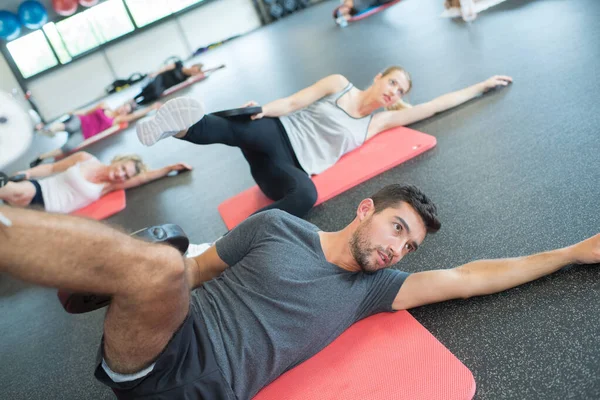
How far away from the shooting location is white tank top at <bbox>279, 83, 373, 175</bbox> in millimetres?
2752

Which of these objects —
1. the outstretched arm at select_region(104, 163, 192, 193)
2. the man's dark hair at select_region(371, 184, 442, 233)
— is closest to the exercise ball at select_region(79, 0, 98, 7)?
the outstretched arm at select_region(104, 163, 192, 193)

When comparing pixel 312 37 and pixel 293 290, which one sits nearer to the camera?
pixel 293 290

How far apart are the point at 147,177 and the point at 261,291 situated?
9.44 ft

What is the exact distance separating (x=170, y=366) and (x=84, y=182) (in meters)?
2.85

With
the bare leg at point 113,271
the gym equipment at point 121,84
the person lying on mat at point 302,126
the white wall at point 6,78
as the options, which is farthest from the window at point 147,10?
the bare leg at point 113,271

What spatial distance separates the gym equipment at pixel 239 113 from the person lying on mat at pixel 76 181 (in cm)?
161

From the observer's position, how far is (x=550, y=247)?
1.69m

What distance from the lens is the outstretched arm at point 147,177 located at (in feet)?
13.1

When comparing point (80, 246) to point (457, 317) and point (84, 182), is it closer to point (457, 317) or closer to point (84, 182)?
point (457, 317)

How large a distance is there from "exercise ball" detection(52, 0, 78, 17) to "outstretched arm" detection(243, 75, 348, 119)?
9335 millimetres

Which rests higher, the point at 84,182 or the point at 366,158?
the point at 84,182

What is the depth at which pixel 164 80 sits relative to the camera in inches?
305

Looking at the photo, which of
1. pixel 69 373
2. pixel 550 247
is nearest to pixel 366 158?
pixel 550 247

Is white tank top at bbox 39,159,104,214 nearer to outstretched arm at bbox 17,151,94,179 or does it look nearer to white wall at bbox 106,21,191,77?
outstretched arm at bbox 17,151,94,179
